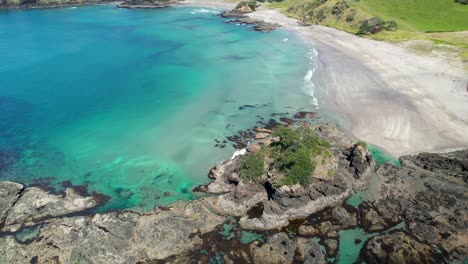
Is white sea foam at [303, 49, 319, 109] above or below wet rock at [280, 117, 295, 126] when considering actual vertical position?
above

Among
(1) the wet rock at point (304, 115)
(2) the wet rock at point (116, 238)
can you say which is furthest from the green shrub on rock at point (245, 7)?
(2) the wet rock at point (116, 238)

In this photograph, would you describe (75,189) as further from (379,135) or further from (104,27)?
(104,27)

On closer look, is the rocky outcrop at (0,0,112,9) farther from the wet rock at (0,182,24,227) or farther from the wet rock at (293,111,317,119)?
the wet rock at (293,111,317,119)

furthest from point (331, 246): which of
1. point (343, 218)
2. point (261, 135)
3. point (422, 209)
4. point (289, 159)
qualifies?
point (261, 135)

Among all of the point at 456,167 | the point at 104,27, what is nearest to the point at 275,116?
the point at 456,167

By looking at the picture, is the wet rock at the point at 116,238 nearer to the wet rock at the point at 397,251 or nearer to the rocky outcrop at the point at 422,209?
the wet rock at the point at 397,251

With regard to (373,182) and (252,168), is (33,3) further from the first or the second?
(373,182)

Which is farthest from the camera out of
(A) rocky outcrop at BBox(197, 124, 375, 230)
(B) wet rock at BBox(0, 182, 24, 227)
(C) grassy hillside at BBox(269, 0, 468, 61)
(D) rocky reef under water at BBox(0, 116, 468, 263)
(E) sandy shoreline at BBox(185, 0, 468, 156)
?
(C) grassy hillside at BBox(269, 0, 468, 61)

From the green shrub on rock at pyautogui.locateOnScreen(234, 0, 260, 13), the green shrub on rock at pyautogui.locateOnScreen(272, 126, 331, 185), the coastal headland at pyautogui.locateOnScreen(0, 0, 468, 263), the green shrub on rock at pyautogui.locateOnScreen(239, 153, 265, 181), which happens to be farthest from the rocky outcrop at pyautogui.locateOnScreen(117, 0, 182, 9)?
the green shrub on rock at pyautogui.locateOnScreen(239, 153, 265, 181)
